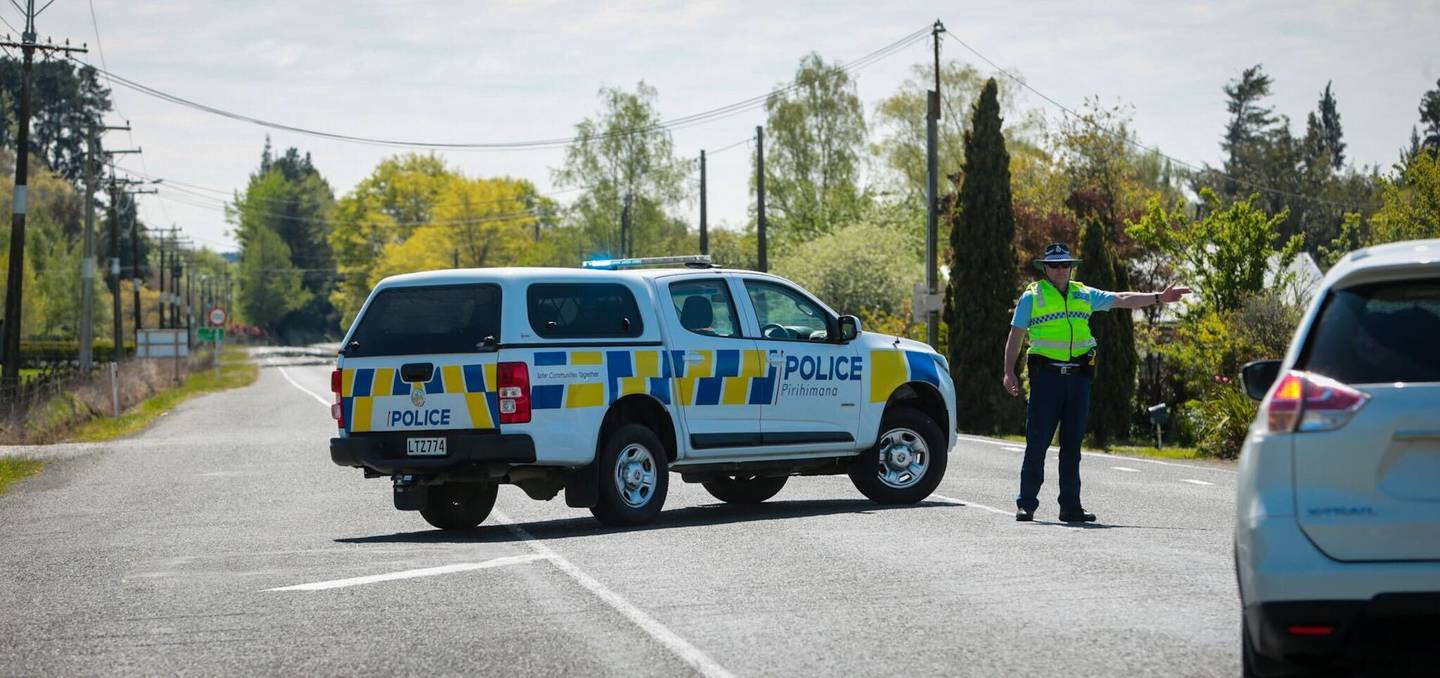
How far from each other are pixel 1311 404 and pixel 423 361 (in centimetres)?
789

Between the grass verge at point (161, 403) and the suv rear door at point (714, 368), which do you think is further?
the grass verge at point (161, 403)

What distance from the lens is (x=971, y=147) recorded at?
116ft

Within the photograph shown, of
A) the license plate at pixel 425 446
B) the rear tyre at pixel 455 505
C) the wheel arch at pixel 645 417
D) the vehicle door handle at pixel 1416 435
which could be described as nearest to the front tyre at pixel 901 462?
the wheel arch at pixel 645 417

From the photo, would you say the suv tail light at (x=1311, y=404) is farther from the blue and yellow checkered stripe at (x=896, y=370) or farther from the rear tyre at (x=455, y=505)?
the rear tyre at (x=455, y=505)

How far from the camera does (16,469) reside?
75.3 ft

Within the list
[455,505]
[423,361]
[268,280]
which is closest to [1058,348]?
[423,361]

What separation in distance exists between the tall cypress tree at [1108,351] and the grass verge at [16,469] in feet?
55.9

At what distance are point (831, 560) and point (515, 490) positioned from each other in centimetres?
758

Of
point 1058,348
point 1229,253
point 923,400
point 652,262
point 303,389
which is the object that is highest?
point 1229,253

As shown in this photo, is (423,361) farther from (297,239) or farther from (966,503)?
(297,239)

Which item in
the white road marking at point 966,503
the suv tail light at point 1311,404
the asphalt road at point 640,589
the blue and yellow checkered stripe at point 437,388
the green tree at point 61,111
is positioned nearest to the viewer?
the suv tail light at point 1311,404

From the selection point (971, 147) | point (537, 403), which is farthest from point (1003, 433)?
point (537, 403)

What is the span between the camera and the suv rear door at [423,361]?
1245cm

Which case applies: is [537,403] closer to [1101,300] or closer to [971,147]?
[1101,300]
